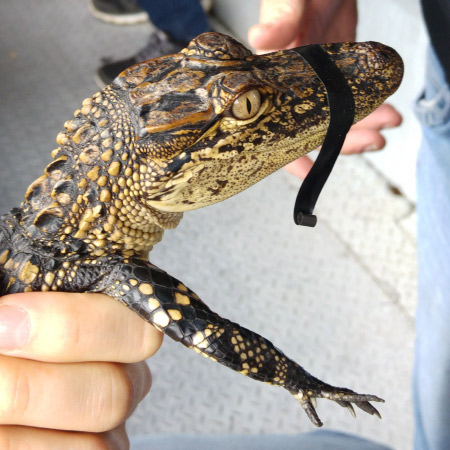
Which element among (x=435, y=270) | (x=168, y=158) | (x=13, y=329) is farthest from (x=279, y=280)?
(x=13, y=329)

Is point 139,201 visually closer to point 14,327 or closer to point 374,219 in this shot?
point 14,327

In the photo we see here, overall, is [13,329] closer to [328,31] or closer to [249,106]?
[249,106]

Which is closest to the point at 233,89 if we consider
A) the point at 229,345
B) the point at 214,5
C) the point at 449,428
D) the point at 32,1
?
the point at 229,345

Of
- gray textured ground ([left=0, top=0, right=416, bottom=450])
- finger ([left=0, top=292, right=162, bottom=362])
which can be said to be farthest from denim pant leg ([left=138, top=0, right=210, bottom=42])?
finger ([left=0, top=292, right=162, bottom=362])

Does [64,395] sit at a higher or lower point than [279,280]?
higher

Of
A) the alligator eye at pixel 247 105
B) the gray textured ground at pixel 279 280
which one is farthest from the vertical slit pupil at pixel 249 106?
the gray textured ground at pixel 279 280

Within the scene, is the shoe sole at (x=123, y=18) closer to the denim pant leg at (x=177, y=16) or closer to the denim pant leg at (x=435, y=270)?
the denim pant leg at (x=177, y=16)
